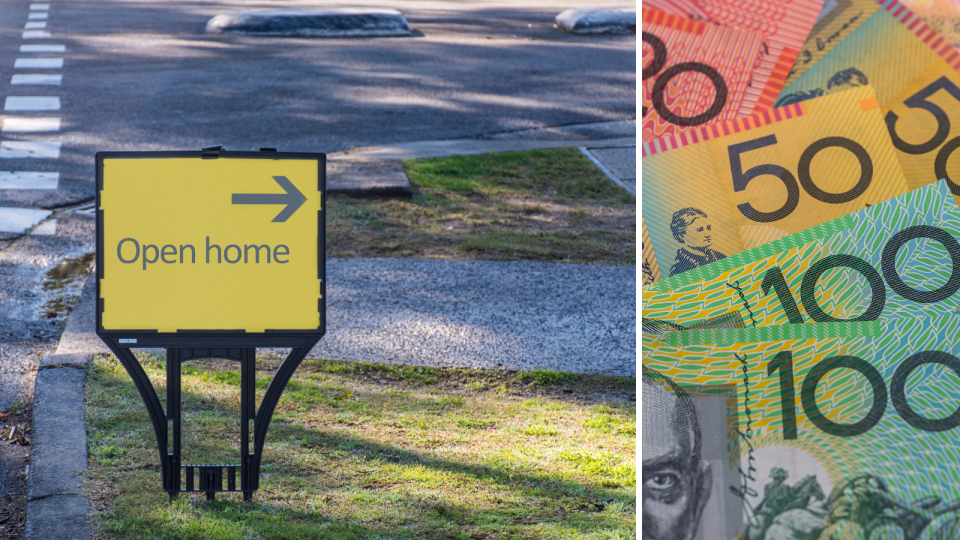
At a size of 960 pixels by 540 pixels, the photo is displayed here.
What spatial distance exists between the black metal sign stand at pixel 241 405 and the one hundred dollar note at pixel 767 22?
1869 mm

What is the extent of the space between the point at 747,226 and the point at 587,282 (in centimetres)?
405

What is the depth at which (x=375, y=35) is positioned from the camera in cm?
1631

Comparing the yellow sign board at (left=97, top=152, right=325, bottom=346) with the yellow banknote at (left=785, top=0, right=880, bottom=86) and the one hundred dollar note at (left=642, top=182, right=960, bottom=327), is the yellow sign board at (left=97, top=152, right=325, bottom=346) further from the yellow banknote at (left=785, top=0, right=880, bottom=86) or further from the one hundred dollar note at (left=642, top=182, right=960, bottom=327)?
the yellow banknote at (left=785, top=0, right=880, bottom=86)

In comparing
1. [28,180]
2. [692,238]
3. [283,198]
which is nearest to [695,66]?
[692,238]

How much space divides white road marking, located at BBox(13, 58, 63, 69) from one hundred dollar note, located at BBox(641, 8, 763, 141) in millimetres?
13143

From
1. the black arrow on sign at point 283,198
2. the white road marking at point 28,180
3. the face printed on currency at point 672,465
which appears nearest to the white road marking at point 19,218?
the white road marking at point 28,180

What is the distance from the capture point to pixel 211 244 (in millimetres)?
3166

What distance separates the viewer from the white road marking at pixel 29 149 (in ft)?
28.9

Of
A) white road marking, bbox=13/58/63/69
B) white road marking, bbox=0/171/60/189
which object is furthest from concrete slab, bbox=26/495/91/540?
white road marking, bbox=13/58/63/69

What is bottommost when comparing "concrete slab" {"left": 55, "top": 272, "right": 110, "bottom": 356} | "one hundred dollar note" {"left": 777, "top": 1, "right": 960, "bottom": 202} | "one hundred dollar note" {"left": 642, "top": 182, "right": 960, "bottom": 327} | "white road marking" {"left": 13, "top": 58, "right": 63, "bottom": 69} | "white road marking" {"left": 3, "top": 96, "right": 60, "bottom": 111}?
"concrete slab" {"left": 55, "top": 272, "right": 110, "bottom": 356}

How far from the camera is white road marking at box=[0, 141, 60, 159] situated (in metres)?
8.80

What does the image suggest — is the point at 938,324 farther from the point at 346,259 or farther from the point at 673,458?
the point at 346,259

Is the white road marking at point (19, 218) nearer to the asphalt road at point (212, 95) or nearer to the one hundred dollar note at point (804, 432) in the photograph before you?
the asphalt road at point (212, 95)

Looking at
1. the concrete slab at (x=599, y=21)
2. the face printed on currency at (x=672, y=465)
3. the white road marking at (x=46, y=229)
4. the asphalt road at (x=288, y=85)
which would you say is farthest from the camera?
the concrete slab at (x=599, y=21)
